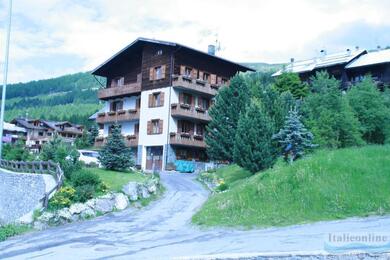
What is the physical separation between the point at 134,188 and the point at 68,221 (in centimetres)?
457

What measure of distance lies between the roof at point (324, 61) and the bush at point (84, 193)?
113 ft

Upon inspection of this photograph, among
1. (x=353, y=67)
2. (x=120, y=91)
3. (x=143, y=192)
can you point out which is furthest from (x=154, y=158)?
(x=353, y=67)

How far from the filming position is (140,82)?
4509 cm

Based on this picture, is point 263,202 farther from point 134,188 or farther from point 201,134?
point 201,134

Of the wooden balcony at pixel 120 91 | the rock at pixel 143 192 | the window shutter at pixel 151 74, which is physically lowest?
the rock at pixel 143 192

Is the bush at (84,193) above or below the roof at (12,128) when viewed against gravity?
below

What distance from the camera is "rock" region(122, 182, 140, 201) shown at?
24359mm

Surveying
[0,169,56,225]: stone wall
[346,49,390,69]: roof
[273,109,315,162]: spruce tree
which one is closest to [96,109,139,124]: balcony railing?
[0,169,56,225]: stone wall

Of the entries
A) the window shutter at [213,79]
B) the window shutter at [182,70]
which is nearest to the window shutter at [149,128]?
the window shutter at [182,70]

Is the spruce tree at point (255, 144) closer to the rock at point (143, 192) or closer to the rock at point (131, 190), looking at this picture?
the rock at point (143, 192)

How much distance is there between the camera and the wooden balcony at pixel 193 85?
1607 inches

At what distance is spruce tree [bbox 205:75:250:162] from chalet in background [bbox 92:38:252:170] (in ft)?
21.3

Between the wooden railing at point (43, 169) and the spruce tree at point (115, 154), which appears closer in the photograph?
the wooden railing at point (43, 169)

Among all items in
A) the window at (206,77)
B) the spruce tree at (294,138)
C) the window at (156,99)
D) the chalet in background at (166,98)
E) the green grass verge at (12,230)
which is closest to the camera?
the green grass verge at (12,230)
